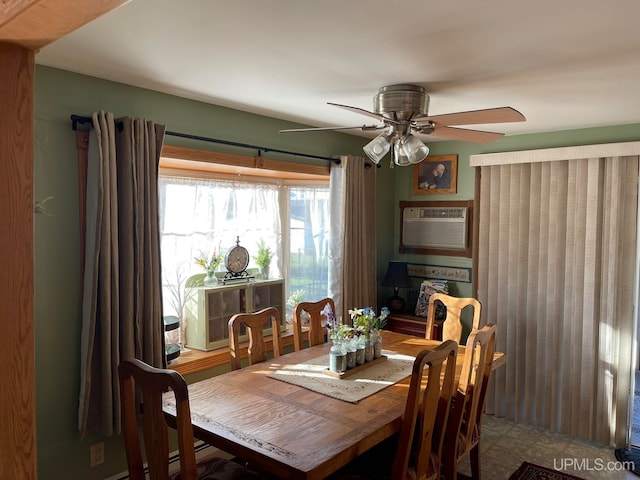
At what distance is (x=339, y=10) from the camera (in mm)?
1694

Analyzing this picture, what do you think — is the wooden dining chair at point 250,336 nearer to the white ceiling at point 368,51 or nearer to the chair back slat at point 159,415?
the chair back slat at point 159,415

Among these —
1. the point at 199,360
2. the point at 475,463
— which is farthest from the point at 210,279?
the point at 475,463

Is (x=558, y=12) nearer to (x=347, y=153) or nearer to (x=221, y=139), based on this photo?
(x=221, y=139)

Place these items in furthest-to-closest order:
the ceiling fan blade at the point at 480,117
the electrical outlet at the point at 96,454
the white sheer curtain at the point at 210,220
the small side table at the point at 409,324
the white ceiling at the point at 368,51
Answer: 1. the small side table at the point at 409,324
2. the white sheer curtain at the point at 210,220
3. the electrical outlet at the point at 96,454
4. the ceiling fan blade at the point at 480,117
5. the white ceiling at the point at 368,51

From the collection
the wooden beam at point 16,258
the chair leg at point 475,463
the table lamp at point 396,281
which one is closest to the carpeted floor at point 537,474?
the chair leg at point 475,463

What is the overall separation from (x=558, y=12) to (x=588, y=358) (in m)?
2.93

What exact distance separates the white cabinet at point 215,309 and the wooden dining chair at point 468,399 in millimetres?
1677

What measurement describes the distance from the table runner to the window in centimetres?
116

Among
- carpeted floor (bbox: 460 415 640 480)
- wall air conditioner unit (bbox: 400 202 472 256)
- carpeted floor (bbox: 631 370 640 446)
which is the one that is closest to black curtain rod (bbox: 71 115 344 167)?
wall air conditioner unit (bbox: 400 202 472 256)

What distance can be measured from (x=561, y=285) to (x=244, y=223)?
2.55 metres

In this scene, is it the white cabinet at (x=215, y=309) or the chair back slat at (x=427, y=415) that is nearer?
the chair back slat at (x=427, y=415)

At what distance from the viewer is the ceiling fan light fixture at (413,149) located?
2.51 m

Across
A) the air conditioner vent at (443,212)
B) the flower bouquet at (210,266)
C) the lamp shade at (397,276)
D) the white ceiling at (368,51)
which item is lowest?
the lamp shade at (397,276)

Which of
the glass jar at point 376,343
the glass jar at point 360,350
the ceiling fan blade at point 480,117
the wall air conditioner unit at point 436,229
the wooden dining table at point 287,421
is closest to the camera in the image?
the wooden dining table at point 287,421
